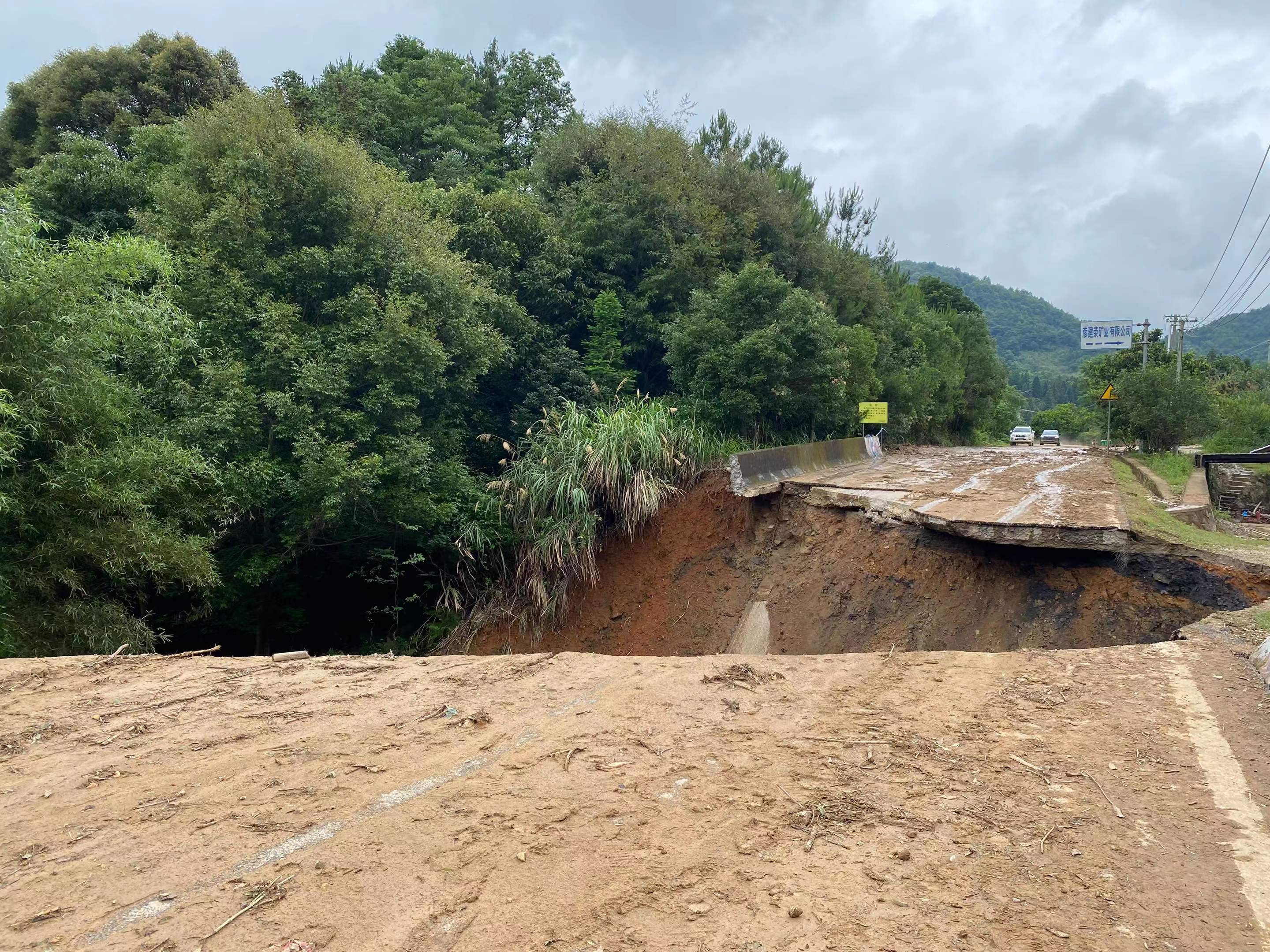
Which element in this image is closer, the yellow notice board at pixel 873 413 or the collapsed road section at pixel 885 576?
the collapsed road section at pixel 885 576

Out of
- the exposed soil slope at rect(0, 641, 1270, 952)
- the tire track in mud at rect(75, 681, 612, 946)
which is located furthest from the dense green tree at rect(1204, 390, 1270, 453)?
the tire track in mud at rect(75, 681, 612, 946)

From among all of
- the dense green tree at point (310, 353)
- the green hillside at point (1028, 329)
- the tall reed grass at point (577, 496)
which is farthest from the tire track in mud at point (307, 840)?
the green hillside at point (1028, 329)

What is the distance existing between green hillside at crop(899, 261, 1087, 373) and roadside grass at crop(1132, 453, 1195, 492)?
92.0 metres

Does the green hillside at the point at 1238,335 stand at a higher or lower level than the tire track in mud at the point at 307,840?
higher

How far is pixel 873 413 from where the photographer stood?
18328mm

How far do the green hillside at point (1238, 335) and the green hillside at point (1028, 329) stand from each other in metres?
15.3

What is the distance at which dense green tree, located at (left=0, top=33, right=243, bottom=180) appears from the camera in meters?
18.0

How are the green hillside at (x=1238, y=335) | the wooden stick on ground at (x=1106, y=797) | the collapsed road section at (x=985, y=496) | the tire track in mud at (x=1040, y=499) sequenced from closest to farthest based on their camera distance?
the wooden stick on ground at (x=1106, y=797) < the collapsed road section at (x=985, y=496) < the tire track in mud at (x=1040, y=499) < the green hillside at (x=1238, y=335)

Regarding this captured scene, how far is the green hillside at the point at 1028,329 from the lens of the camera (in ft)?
375

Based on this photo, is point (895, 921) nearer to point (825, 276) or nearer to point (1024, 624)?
point (1024, 624)

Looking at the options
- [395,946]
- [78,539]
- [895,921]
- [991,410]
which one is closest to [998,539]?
[895,921]

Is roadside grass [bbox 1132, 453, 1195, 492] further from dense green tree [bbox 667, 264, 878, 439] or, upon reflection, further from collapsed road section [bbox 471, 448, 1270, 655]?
dense green tree [bbox 667, 264, 878, 439]

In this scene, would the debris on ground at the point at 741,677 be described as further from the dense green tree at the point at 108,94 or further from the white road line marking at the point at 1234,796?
the dense green tree at the point at 108,94

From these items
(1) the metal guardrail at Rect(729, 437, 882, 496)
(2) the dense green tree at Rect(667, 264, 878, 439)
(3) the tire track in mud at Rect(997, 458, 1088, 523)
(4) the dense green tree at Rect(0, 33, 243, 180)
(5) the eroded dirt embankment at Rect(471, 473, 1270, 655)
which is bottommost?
(5) the eroded dirt embankment at Rect(471, 473, 1270, 655)
